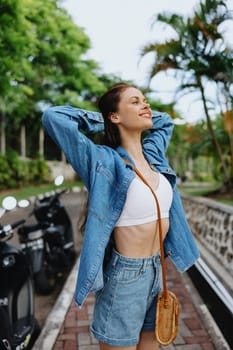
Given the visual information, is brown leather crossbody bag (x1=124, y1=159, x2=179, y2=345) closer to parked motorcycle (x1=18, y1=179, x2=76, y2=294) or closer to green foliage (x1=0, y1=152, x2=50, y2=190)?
parked motorcycle (x1=18, y1=179, x2=76, y2=294)

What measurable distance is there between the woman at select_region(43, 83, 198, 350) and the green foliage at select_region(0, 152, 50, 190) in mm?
17466

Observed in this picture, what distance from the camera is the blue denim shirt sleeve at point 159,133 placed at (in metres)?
2.15

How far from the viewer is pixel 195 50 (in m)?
9.63

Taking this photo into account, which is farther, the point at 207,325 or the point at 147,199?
the point at 207,325

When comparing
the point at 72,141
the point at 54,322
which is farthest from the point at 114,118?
the point at 54,322

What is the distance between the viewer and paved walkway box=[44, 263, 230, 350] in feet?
10.5

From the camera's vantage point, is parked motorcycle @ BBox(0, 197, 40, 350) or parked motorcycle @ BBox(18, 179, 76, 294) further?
parked motorcycle @ BBox(18, 179, 76, 294)

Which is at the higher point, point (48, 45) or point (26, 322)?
point (48, 45)

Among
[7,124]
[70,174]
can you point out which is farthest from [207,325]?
[70,174]

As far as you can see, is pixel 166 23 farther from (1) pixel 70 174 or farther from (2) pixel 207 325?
(1) pixel 70 174

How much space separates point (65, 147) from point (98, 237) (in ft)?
1.33

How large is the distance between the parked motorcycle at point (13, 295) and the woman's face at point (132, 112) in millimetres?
1178

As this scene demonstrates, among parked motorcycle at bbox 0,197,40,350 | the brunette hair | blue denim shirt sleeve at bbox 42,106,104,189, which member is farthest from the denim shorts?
parked motorcycle at bbox 0,197,40,350

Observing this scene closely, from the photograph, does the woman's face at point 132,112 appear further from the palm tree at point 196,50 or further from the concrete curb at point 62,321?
the palm tree at point 196,50
